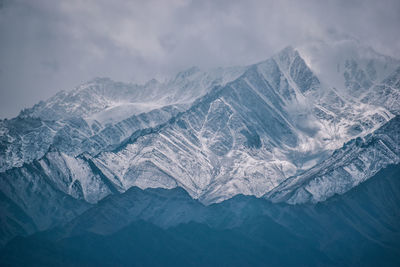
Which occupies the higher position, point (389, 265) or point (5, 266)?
point (5, 266)

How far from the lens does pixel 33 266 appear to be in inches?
7869

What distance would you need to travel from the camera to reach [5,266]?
644 ft

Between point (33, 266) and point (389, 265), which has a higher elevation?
point (33, 266)

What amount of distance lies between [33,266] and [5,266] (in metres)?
9.13

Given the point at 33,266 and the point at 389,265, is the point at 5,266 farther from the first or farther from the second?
the point at 389,265

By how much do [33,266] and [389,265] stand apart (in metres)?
121

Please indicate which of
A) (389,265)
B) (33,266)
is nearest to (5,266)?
(33,266)

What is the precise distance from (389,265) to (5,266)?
426 ft

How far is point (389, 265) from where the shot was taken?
199875mm
